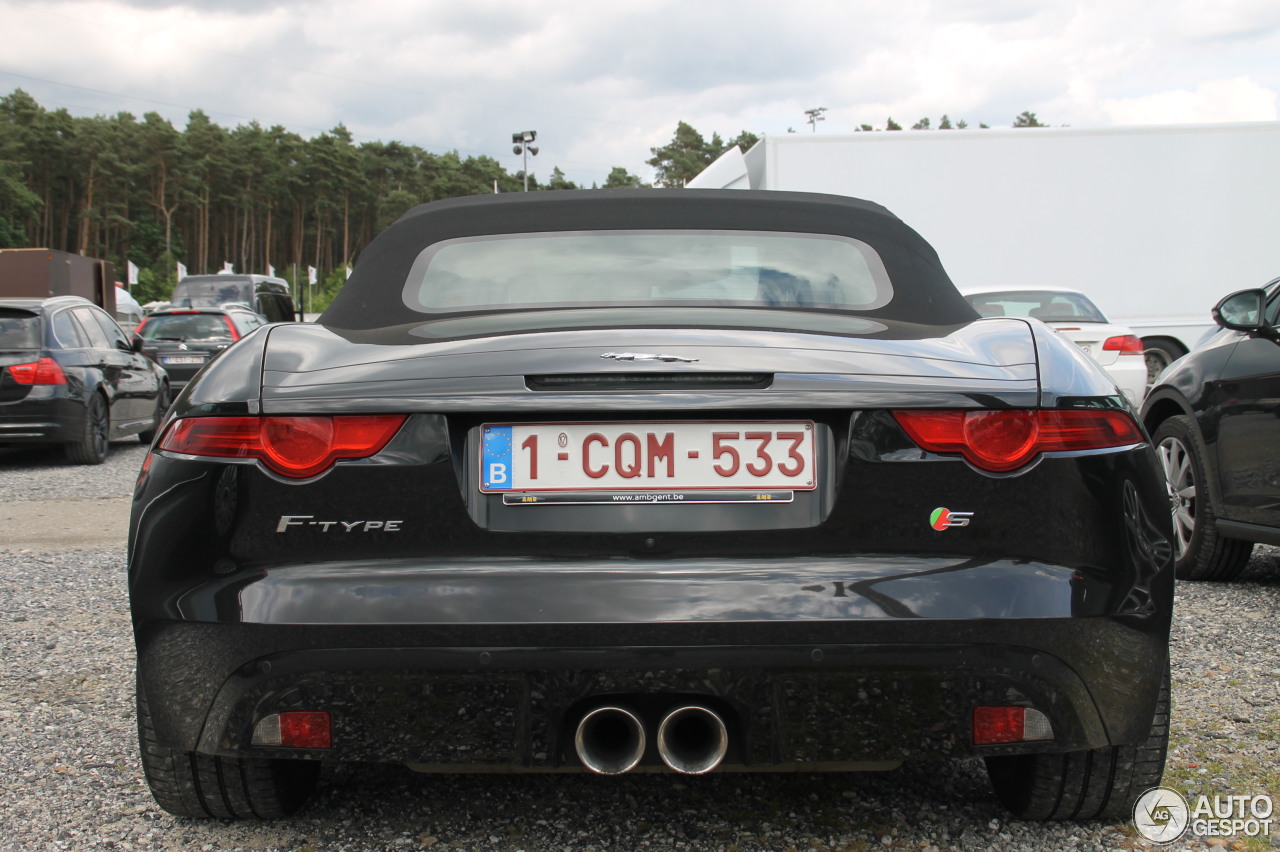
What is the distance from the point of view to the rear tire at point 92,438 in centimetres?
1133

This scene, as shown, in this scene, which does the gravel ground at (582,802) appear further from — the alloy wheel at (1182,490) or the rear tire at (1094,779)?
the alloy wheel at (1182,490)

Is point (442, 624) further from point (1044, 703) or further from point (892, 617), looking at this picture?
point (1044, 703)

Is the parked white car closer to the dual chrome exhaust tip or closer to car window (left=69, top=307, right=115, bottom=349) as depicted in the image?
car window (left=69, top=307, right=115, bottom=349)

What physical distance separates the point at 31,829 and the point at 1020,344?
237 cm

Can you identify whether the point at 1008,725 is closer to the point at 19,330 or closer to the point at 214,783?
the point at 214,783

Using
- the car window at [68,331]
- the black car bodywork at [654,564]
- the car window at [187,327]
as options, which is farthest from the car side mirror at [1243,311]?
the car window at [187,327]

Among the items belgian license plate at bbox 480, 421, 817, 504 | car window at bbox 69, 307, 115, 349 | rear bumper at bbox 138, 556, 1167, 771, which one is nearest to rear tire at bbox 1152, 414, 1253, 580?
rear bumper at bbox 138, 556, 1167, 771

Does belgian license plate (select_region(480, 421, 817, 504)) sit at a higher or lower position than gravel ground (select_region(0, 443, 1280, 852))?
higher

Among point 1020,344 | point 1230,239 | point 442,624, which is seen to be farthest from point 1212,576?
point 1230,239

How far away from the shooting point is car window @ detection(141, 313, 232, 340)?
56.7ft

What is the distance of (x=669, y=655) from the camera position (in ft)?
7.04

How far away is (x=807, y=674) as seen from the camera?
85.0 inches

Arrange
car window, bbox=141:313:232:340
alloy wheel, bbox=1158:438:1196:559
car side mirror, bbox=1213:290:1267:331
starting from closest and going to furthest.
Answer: car side mirror, bbox=1213:290:1267:331, alloy wheel, bbox=1158:438:1196:559, car window, bbox=141:313:232:340

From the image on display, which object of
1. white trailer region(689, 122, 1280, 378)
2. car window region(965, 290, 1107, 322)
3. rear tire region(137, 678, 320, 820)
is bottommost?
rear tire region(137, 678, 320, 820)
